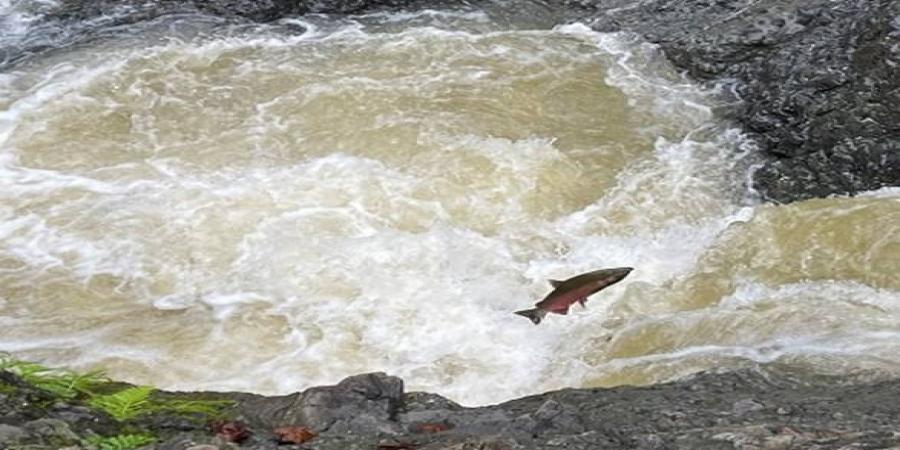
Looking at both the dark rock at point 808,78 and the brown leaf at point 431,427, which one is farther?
the dark rock at point 808,78

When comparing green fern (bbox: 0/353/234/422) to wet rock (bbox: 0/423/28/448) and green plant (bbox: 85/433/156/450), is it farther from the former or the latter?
wet rock (bbox: 0/423/28/448)

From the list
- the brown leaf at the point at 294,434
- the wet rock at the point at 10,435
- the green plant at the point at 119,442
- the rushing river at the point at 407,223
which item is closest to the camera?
the wet rock at the point at 10,435

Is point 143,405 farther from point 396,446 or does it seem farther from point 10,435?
point 396,446

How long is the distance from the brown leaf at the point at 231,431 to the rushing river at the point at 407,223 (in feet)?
5.84

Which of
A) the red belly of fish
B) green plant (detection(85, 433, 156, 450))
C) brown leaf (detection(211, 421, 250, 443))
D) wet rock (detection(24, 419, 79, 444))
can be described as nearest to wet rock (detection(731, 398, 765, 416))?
the red belly of fish

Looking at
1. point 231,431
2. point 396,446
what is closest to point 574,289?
point 396,446

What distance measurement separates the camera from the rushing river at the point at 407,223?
6.04 m

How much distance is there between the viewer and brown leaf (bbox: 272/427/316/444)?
392 centimetres

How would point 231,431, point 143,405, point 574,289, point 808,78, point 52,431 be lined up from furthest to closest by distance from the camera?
point 808,78
point 574,289
point 143,405
point 231,431
point 52,431

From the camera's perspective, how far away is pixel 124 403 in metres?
4.16

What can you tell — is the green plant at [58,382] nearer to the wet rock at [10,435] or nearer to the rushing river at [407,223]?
the wet rock at [10,435]

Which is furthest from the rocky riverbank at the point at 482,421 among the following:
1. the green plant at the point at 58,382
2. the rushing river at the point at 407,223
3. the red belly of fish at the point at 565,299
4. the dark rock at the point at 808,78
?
the dark rock at the point at 808,78

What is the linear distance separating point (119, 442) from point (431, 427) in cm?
115

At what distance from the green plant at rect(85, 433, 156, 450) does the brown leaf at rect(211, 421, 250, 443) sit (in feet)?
0.83
